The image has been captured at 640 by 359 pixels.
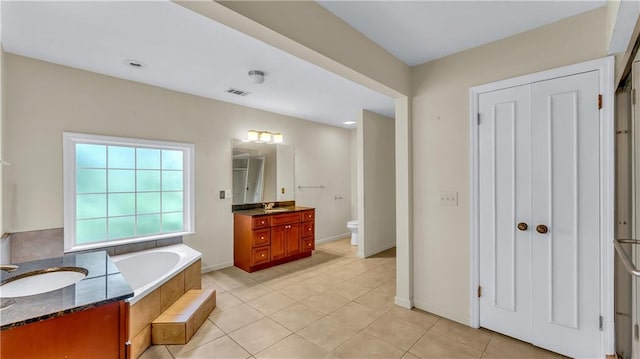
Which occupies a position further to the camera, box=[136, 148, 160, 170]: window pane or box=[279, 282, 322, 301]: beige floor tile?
box=[136, 148, 160, 170]: window pane

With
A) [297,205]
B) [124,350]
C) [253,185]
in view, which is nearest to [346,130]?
[297,205]

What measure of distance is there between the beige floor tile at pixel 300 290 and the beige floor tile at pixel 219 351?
3.09 ft

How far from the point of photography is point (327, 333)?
89.0 inches

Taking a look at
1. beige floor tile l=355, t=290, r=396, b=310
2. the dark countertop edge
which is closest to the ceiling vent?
the dark countertop edge

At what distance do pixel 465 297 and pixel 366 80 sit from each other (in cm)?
211

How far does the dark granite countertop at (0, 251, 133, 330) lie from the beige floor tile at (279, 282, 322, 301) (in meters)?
1.91

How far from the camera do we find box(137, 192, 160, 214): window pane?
10.7ft

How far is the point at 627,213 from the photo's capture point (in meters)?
1.68

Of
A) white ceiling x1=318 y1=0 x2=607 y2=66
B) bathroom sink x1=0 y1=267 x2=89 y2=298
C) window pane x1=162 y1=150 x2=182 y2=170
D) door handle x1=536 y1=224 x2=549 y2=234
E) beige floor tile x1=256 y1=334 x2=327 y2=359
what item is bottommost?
beige floor tile x1=256 y1=334 x2=327 y2=359

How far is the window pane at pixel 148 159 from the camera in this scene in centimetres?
329

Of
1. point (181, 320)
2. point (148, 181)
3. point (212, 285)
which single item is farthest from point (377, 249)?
point (148, 181)

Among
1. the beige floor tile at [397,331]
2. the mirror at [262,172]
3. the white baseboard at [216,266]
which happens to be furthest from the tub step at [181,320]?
the mirror at [262,172]

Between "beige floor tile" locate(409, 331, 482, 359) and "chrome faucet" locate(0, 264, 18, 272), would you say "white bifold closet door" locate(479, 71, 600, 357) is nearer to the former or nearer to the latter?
"beige floor tile" locate(409, 331, 482, 359)

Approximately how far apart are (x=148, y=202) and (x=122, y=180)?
383 millimetres
